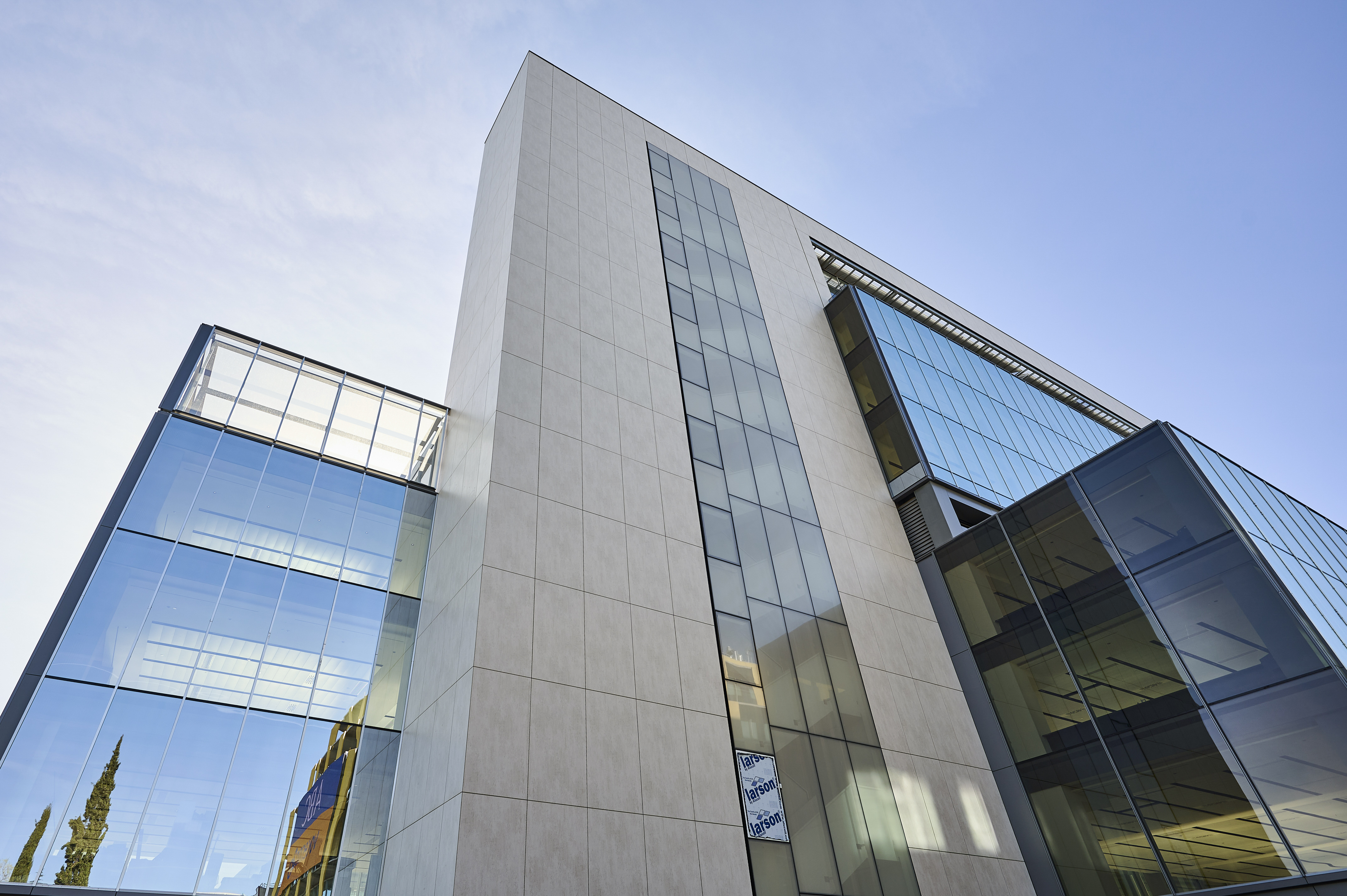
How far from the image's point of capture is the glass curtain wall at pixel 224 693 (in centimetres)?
1262

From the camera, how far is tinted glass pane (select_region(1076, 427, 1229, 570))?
1655 centimetres

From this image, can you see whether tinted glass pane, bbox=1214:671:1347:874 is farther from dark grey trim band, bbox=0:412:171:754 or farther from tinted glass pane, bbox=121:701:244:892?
dark grey trim band, bbox=0:412:171:754

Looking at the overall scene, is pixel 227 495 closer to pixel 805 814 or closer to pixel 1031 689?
pixel 805 814

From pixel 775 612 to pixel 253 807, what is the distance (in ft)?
36.9

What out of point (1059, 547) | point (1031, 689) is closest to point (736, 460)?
point (1059, 547)

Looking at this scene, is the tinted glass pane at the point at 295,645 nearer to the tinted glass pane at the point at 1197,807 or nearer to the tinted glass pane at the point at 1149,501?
the tinted glass pane at the point at 1197,807

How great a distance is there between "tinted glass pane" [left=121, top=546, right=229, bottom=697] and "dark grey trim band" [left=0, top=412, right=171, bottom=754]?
1.24m

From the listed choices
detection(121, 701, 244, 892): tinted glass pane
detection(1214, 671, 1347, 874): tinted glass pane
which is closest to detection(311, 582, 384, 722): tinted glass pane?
detection(121, 701, 244, 892): tinted glass pane

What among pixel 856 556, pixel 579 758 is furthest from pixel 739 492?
pixel 579 758

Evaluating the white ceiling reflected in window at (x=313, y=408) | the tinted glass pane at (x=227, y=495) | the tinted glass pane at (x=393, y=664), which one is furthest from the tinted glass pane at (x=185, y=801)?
the white ceiling reflected in window at (x=313, y=408)

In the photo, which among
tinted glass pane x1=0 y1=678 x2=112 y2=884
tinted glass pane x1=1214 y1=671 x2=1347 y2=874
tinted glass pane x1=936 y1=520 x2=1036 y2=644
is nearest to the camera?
tinted glass pane x1=0 y1=678 x2=112 y2=884

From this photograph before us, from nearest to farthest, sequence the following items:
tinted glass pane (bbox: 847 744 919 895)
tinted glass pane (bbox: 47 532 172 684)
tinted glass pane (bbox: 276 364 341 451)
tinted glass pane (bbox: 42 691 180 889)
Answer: tinted glass pane (bbox: 42 691 180 889)
tinted glass pane (bbox: 47 532 172 684)
tinted glass pane (bbox: 847 744 919 895)
tinted glass pane (bbox: 276 364 341 451)

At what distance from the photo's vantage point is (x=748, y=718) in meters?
15.0

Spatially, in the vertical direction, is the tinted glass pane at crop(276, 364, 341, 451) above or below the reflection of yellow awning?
above
